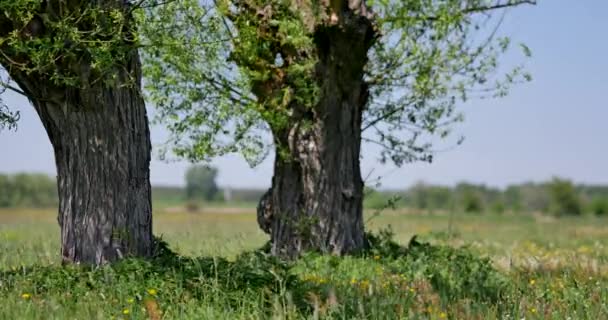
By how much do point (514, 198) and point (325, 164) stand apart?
4312 inches

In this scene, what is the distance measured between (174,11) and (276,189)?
4.52m

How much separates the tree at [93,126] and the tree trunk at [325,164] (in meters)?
3.43

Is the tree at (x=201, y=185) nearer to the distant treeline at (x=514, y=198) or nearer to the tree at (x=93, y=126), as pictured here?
the distant treeline at (x=514, y=198)

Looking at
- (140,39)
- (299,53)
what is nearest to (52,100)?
(140,39)

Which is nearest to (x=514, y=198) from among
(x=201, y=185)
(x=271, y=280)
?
(x=201, y=185)

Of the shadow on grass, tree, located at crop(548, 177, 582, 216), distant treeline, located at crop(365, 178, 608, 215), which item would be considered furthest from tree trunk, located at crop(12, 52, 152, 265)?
tree, located at crop(548, 177, 582, 216)

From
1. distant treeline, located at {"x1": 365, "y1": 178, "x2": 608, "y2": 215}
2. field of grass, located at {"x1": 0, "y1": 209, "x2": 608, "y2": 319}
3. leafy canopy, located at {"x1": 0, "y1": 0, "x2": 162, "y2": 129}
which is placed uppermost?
leafy canopy, located at {"x1": 0, "y1": 0, "x2": 162, "y2": 129}

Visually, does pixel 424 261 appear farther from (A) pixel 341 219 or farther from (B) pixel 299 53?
(B) pixel 299 53

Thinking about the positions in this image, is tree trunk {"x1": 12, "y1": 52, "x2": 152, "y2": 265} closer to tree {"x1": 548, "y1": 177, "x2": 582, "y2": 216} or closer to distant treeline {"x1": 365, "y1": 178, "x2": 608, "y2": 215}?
distant treeline {"x1": 365, "y1": 178, "x2": 608, "y2": 215}

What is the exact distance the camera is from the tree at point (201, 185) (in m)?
132

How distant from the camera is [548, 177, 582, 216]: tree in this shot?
230ft

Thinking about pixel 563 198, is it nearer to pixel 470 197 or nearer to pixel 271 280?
pixel 470 197

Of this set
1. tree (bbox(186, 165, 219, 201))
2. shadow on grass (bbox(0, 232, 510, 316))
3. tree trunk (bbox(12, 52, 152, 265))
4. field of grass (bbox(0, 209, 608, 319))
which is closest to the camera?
field of grass (bbox(0, 209, 608, 319))

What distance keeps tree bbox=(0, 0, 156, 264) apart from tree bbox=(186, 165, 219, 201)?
11956cm
